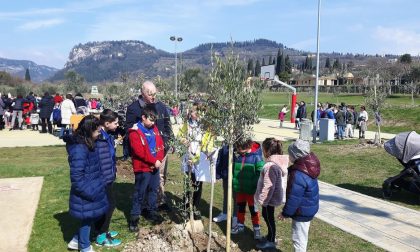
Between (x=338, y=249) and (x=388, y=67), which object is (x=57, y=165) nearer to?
(x=338, y=249)

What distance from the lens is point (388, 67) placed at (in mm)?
70562

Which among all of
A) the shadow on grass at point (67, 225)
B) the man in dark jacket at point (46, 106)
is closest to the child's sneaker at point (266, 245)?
the shadow on grass at point (67, 225)

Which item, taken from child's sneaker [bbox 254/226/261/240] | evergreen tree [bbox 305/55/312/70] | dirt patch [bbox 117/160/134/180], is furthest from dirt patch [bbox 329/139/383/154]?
evergreen tree [bbox 305/55/312/70]

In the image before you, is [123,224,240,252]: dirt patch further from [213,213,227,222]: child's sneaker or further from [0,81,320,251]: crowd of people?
[213,213,227,222]: child's sneaker

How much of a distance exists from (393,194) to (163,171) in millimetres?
5371

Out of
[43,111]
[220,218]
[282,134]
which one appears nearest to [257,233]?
[220,218]

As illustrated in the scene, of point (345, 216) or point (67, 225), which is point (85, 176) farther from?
point (345, 216)

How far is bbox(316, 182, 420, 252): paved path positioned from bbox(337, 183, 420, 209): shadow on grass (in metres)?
0.40

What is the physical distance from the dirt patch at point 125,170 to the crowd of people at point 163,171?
3.04m

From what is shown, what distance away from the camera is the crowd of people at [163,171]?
4.87 m

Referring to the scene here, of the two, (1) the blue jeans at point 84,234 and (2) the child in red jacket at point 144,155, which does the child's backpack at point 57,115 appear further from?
(1) the blue jeans at point 84,234

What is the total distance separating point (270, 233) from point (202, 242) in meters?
1.01

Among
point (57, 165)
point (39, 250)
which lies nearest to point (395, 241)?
point (39, 250)

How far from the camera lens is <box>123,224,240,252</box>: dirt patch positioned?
520cm
